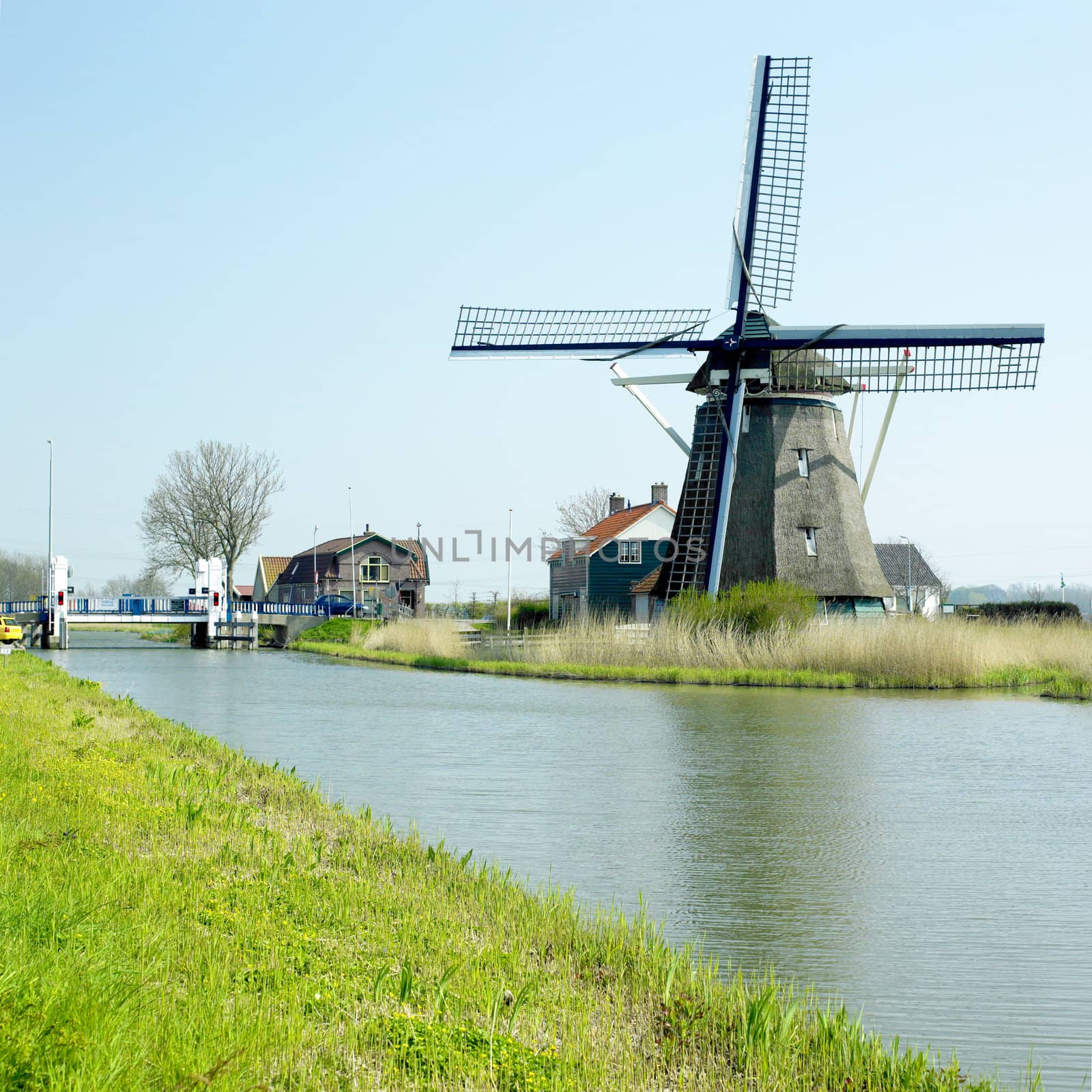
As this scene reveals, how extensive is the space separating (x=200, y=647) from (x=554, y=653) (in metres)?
27.0

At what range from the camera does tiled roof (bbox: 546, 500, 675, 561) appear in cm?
4619

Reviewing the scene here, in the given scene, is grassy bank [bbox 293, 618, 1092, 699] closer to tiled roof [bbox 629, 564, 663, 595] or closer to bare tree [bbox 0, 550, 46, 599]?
tiled roof [bbox 629, 564, 663, 595]

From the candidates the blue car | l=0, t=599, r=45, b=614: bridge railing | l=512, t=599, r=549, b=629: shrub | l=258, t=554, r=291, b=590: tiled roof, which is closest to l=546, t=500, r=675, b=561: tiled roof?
l=512, t=599, r=549, b=629: shrub

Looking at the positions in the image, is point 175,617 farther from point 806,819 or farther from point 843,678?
point 806,819

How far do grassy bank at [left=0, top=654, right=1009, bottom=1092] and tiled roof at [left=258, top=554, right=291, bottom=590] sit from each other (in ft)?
239

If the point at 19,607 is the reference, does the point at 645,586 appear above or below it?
above

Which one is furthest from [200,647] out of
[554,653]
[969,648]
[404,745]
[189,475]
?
[404,745]

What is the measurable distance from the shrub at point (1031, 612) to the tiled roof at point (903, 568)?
1704cm

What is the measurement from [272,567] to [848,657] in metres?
60.2

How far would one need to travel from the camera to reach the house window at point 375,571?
226 ft

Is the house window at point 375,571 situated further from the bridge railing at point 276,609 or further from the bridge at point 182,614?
the bridge at point 182,614

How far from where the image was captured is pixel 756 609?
25.2 m

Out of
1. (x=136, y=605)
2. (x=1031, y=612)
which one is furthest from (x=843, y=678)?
(x=136, y=605)

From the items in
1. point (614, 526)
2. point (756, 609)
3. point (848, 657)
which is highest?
point (614, 526)
